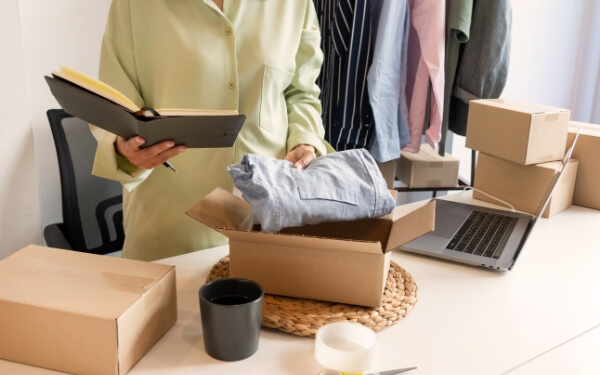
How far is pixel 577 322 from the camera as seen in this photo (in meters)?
1.04

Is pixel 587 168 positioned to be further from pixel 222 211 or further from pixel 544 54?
pixel 544 54

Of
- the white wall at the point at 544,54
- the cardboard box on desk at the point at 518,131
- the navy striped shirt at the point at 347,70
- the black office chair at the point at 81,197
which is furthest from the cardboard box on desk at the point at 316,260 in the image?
the white wall at the point at 544,54

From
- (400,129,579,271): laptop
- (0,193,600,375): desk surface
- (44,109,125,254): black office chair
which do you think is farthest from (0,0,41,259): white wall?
(400,129,579,271): laptop

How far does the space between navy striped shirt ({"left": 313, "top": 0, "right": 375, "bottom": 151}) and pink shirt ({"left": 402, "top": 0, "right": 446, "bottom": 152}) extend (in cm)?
18

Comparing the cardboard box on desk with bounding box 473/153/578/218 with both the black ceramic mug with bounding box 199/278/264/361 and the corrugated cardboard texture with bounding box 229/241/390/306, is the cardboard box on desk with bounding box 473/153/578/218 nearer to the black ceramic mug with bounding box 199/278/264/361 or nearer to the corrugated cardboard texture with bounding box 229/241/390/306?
the corrugated cardboard texture with bounding box 229/241/390/306

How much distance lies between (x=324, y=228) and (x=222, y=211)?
19 centimetres

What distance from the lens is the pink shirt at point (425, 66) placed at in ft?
6.61

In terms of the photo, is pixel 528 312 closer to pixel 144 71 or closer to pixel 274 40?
pixel 274 40

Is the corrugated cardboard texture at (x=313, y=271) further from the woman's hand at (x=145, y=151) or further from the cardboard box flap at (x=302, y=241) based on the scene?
the woman's hand at (x=145, y=151)

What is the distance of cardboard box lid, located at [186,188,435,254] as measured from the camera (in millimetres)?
919

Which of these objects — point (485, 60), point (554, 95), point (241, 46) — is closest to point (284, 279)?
point (241, 46)

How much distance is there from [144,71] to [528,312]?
3.10 feet

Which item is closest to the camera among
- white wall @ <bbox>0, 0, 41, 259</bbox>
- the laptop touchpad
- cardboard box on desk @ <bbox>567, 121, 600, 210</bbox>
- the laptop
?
the laptop

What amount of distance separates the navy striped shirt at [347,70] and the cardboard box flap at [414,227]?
1.17 metres
